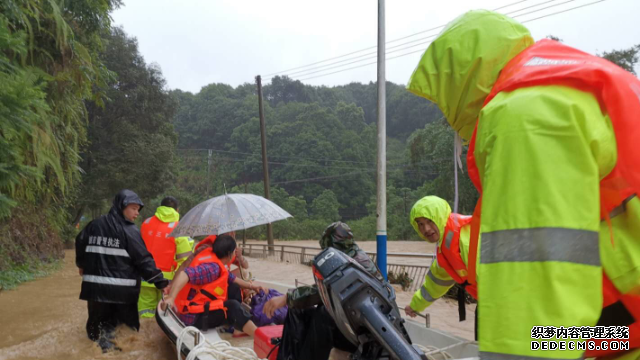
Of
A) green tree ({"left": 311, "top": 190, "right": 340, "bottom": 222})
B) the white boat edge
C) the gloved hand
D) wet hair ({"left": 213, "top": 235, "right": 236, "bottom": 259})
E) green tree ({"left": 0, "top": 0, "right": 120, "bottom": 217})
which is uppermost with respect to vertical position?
green tree ({"left": 0, "top": 0, "right": 120, "bottom": 217})

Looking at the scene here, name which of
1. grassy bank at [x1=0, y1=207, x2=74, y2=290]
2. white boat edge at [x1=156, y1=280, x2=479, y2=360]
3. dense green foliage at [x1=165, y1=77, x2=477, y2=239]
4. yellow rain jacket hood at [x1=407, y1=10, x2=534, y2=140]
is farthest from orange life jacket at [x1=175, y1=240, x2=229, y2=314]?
dense green foliage at [x1=165, y1=77, x2=477, y2=239]

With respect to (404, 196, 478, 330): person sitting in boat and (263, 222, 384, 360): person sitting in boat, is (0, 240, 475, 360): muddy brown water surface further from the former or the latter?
(404, 196, 478, 330): person sitting in boat

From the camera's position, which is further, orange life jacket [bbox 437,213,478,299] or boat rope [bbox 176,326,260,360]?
orange life jacket [bbox 437,213,478,299]

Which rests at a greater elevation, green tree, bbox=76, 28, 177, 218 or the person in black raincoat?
green tree, bbox=76, 28, 177, 218

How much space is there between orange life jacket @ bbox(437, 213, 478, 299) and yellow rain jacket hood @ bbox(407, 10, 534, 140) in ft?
7.15

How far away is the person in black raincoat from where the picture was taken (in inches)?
201

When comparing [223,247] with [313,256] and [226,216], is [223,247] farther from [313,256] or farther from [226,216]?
[313,256]

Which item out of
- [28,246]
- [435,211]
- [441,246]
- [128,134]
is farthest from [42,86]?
[128,134]

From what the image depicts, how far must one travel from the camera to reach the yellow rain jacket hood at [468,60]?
1305 mm

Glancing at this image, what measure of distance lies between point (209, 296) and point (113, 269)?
124cm

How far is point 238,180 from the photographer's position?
57.9 metres

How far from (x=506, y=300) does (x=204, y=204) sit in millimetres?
5962

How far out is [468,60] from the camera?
1.31 m

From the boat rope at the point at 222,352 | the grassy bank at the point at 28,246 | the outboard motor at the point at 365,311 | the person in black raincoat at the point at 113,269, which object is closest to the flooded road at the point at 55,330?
the person in black raincoat at the point at 113,269
